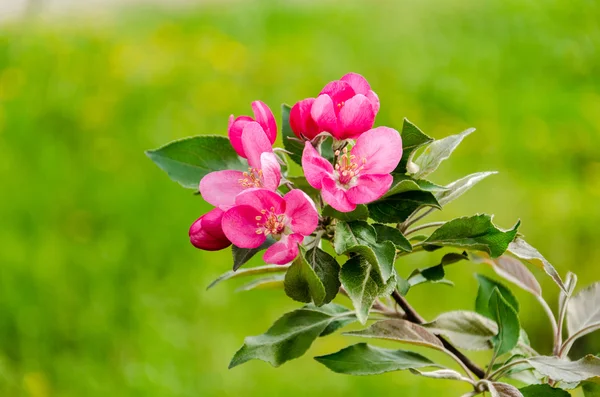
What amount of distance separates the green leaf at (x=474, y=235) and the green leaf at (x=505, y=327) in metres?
0.20

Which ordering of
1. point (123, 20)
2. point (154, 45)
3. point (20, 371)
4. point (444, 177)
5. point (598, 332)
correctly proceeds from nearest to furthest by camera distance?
point (20, 371)
point (598, 332)
point (444, 177)
point (154, 45)
point (123, 20)

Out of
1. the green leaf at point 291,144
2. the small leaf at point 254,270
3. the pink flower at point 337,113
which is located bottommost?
the small leaf at point 254,270

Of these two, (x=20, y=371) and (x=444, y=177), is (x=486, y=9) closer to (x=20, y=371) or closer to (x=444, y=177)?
(x=444, y=177)

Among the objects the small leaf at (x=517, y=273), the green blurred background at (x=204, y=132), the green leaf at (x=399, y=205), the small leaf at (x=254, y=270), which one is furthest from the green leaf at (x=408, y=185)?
the green blurred background at (x=204, y=132)

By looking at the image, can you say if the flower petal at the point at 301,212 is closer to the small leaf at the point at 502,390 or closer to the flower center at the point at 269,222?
the flower center at the point at 269,222

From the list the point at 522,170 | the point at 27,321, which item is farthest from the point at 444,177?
the point at 27,321

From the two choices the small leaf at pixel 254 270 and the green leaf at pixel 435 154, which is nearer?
the green leaf at pixel 435 154

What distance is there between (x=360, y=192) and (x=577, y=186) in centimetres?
285

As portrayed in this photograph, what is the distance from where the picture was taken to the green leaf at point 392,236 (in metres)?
0.90

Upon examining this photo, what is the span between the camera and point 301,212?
836mm

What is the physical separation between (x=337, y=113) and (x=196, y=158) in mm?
219

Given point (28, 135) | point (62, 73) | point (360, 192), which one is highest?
point (62, 73)

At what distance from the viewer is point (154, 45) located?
442cm

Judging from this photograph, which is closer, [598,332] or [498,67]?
[598,332]
